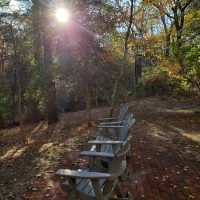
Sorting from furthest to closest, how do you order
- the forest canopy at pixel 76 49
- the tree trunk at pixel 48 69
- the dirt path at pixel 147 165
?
the tree trunk at pixel 48 69 < the forest canopy at pixel 76 49 < the dirt path at pixel 147 165

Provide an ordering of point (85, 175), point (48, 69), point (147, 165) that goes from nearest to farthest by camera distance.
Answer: point (85, 175) < point (147, 165) < point (48, 69)

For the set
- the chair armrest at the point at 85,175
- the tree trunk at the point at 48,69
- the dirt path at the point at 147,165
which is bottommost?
the dirt path at the point at 147,165

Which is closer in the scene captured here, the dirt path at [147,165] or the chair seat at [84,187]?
the chair seat at [84,187]

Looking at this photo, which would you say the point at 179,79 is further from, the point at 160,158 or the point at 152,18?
the point at 152,18

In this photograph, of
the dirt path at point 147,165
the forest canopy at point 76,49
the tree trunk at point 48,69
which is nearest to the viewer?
the dirt path at point 147,165

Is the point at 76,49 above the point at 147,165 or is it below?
above

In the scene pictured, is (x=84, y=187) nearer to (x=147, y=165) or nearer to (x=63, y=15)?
(x=147, y=165)

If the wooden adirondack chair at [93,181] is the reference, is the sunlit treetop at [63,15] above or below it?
above

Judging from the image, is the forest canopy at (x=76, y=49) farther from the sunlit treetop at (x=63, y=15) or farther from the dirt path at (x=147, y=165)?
the dirt path at (x=147, y=165)

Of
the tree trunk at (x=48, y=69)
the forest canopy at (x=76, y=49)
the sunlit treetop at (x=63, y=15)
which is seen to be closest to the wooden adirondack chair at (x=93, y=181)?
the forest canopy at (x=76, y=49)

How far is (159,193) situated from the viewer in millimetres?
4500

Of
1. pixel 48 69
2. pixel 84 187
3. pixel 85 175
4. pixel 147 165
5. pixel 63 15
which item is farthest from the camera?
pixel 48 69

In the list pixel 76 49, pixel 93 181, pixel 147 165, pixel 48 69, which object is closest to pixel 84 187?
pixel 93 181

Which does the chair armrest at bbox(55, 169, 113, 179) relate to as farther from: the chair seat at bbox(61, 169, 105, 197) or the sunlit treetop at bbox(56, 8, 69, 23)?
the sunlit treetop at bbox(56, 8, 69, 23)
